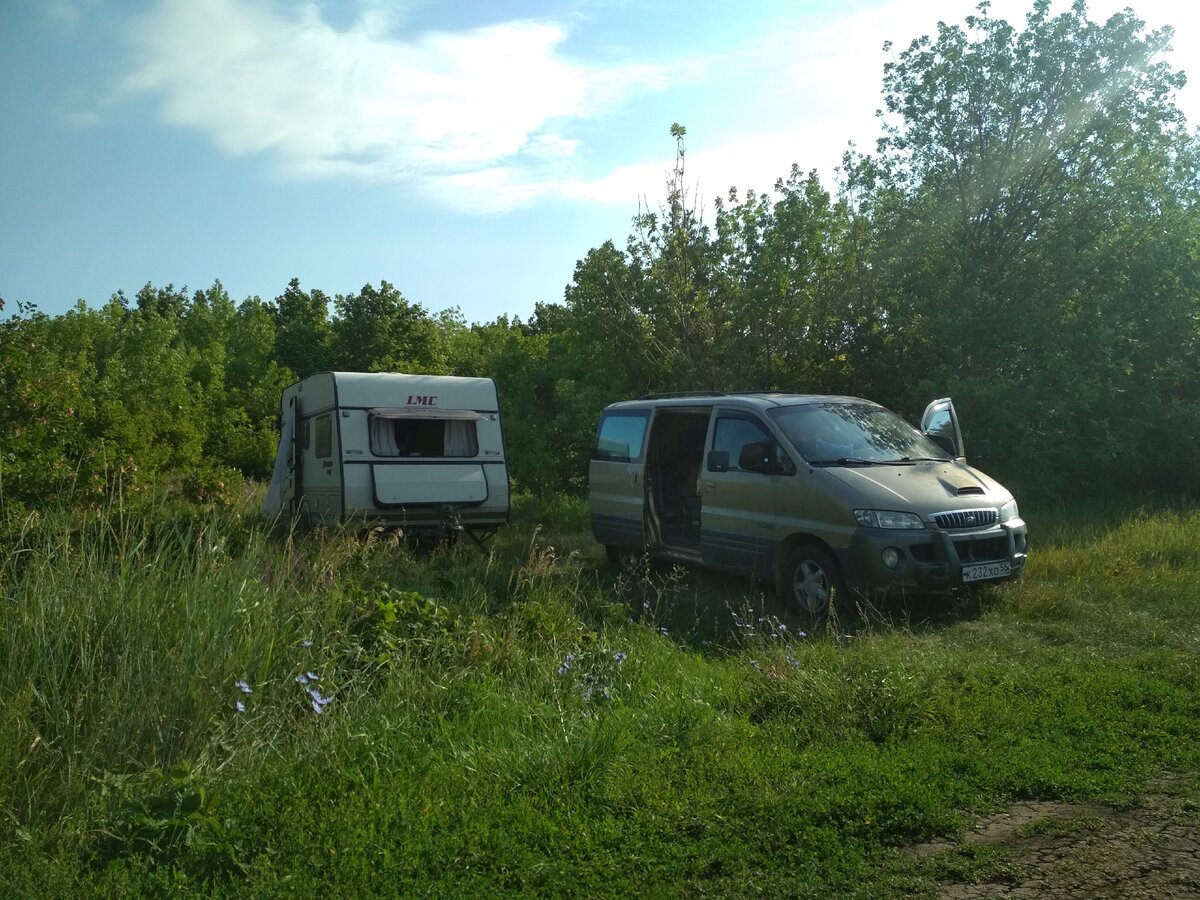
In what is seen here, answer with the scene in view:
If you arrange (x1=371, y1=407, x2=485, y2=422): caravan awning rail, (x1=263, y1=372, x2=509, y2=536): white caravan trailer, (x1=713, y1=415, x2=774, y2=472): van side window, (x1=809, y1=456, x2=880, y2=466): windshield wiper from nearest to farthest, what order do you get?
(x1=809, y1=456, x2=880, y2=466): windshield wiper → (x1=713, y1=415, x2=774, y2=472): van side window → (x1=263, y1=372, x2=509, y2=536): white caravan trailer → (x1=371, y1=407, x2=485, y2=422): caravan awning rail

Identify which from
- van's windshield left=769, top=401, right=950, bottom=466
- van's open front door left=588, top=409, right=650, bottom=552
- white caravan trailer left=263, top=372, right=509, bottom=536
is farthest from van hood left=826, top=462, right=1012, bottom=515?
white caravan trailer left=263, top=372, right=509, bottom=536

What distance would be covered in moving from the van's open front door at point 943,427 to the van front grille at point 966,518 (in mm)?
1423

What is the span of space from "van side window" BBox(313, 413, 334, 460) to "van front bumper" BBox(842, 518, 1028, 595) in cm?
817

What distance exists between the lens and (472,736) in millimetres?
5168

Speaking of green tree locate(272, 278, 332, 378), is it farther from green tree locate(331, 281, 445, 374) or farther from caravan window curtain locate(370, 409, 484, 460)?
caravan window curtain locate(370, 409, 484, 460)

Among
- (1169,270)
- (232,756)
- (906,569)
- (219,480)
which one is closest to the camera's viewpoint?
(232,756)

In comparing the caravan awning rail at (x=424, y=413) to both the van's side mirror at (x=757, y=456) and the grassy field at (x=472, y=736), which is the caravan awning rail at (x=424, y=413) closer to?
the van's side mirror at (x=757, y=456)

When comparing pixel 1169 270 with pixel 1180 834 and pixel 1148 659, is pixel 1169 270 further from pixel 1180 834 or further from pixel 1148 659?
pixel 1180 834

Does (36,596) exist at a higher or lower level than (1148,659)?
higher

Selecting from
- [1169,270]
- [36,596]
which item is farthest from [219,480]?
[1169,270]

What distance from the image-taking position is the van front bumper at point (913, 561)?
27.4 feet

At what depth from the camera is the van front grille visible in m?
8.52

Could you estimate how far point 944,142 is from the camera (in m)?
17.6

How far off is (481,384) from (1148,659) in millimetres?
10328
